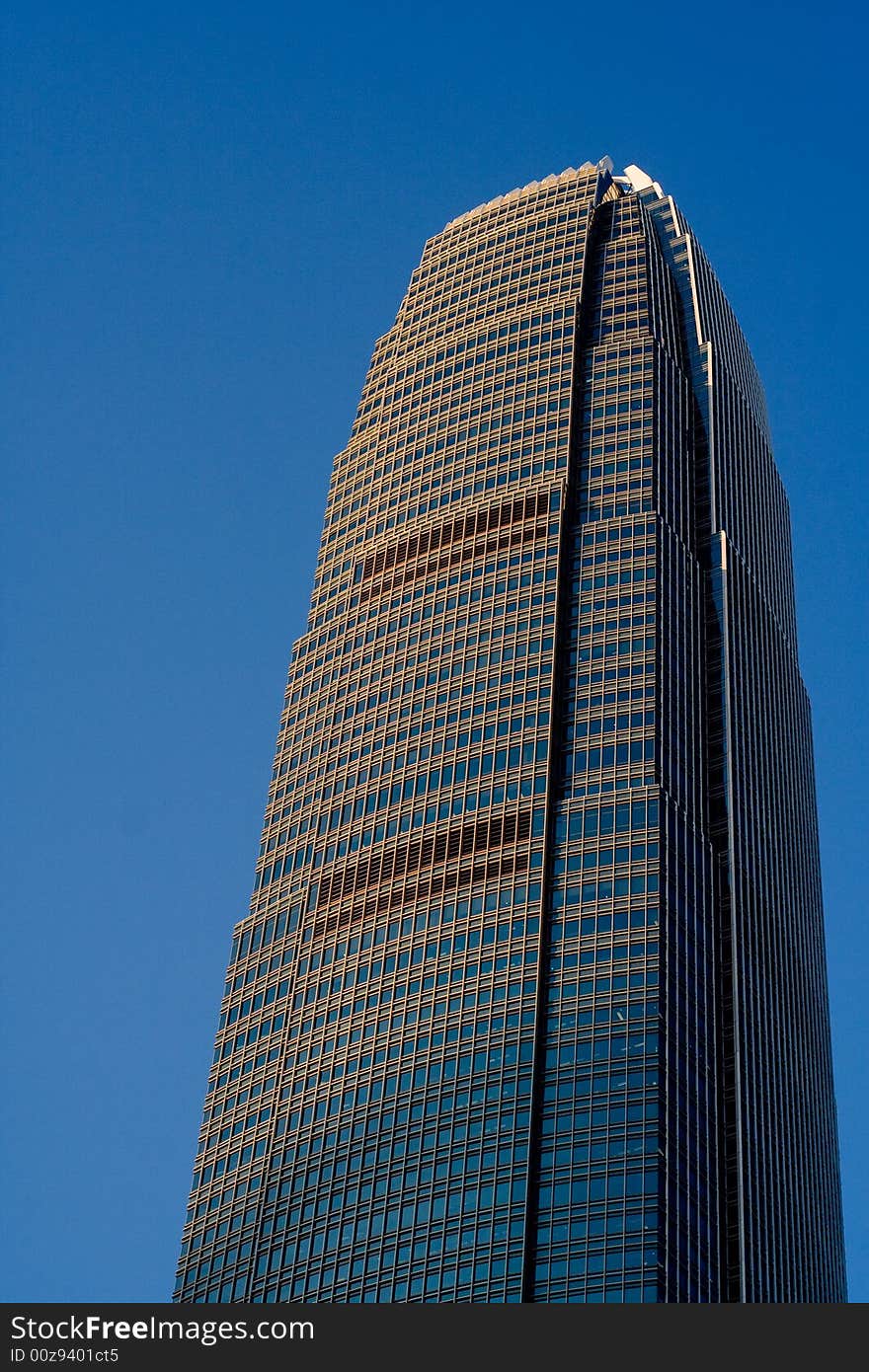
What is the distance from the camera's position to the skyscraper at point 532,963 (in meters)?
151

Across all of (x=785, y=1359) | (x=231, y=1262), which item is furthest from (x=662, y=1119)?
(x=785, y=1359)

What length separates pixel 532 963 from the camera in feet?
530

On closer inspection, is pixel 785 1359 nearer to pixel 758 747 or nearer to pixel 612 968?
pixel 612 968

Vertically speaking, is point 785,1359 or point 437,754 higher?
point 437,754

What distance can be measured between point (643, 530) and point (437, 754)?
27.9m

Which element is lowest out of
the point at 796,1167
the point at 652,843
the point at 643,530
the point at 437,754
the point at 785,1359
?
the point at 785,1359

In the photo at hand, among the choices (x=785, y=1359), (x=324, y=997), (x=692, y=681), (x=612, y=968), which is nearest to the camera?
(x=785, y=1359)

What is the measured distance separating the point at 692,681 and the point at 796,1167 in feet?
134

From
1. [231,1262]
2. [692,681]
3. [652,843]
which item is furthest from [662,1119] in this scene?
[692,681]

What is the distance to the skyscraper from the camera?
495 feet

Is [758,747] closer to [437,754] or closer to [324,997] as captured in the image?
[437,754]

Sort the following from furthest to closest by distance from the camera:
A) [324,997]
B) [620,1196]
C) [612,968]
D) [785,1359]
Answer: [324,997] < [612,968] < [620,1196] < [785,1359]

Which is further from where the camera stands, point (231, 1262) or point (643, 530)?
point (643, 530)

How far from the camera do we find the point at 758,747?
199 meters
